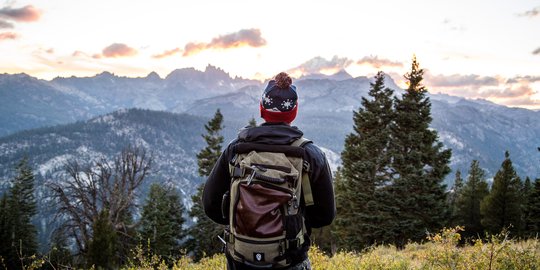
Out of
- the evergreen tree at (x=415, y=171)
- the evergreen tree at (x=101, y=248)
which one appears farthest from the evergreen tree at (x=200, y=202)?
the evergreen tree at (x=415, y=171)

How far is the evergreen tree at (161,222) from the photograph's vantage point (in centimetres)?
3756

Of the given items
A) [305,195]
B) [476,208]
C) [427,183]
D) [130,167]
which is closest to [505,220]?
[476,208]

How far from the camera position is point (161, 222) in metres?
40.0

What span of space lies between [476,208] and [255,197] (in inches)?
1771

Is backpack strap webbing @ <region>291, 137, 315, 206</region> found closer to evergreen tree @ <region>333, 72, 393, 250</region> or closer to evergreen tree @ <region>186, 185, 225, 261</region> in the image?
evergreen tree @ <region>333, 72, 393, 250</region>

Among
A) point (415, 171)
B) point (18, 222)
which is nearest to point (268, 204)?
point (415, 171)

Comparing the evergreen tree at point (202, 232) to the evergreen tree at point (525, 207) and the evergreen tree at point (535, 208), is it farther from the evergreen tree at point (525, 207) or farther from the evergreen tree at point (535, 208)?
the evergreen tree at point (535, 208)

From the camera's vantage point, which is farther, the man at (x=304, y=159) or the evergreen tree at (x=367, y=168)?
the evergreen tree at (x=367, y=168)

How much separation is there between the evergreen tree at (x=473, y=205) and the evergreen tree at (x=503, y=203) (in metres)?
4.65

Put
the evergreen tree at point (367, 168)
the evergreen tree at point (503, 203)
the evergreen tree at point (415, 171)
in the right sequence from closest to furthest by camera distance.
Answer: the evergreen tree at point (415, 171) < the evergreen tree at point (367, 168) < the evergreen tree at point (503, 203)

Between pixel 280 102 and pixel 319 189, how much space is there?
101cm

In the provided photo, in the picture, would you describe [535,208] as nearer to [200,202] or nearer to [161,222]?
[200,202]

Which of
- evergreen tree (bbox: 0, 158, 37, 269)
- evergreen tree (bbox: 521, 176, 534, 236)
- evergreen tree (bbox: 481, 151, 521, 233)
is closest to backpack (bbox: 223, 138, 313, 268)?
evergreen tree (bbox: 521, 176, 534, 236)

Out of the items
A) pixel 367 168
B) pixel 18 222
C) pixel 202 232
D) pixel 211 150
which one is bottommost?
pixel 18 222
